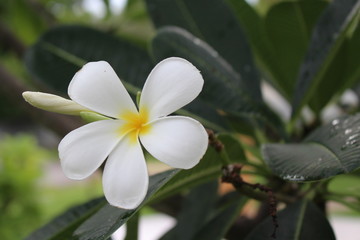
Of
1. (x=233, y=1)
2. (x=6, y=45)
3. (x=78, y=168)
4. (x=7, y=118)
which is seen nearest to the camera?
(x=78, y=168)

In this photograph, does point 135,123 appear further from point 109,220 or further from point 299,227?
point 299,227

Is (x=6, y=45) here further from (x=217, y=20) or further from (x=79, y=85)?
(x=79, y=85)

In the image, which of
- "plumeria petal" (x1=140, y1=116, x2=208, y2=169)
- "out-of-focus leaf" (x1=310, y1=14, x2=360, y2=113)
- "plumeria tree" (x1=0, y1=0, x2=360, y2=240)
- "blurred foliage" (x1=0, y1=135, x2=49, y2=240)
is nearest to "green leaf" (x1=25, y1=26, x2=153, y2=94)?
"plumeria tree" (x1=0, y1=0, x2=360, y2=240)

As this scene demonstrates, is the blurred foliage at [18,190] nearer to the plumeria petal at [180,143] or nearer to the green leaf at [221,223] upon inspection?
the green leaf at [221,223]

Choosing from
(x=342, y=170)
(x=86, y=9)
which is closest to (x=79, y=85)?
(x=342, y=170)

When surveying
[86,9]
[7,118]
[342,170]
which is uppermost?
[7,118]

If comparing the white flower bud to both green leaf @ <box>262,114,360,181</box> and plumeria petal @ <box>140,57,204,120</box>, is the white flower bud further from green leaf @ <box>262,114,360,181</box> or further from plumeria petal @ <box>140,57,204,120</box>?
green leaf @ <box>262,114,360,181</box>
